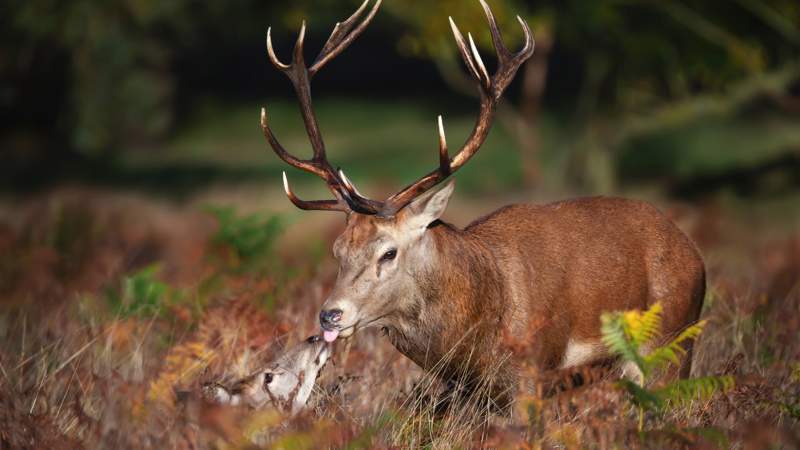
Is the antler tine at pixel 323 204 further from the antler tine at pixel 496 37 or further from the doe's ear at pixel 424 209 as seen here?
the antler tine at pixel 496 37

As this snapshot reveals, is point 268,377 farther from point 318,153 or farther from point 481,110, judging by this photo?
point 481,110

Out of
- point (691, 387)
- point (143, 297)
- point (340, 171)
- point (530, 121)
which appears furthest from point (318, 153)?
point (530, 121)

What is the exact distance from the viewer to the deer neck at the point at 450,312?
20.2 feet

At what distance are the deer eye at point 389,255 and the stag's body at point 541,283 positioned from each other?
174 mm

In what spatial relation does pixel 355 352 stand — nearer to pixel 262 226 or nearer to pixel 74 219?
pixel 262 226

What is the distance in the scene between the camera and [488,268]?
6414 millimetres

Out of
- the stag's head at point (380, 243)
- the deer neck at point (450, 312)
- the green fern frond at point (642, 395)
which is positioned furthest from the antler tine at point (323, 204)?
the green fern frond at point (642, 395)

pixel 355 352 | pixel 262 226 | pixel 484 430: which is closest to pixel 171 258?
pixel 262 226

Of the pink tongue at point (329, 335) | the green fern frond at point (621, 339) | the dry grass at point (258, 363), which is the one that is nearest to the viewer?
the dry grass at point (258, 363)

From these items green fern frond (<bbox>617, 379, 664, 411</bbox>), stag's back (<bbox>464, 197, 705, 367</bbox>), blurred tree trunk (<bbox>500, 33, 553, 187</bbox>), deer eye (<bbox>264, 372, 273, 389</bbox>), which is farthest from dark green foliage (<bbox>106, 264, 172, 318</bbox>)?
blurred tree trunk (<bbox>500, 33, 553, 187</bbox>)

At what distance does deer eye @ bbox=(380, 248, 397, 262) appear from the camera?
607cm

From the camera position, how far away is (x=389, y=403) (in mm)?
6133

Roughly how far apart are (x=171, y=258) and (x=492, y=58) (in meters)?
14.7

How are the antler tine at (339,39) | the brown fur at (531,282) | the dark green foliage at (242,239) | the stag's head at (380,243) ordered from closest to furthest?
the stag's head at (380,243) → the brown fur at (531,282) → the antler tine at (339,39) → the dark green foliage at (242,239)
